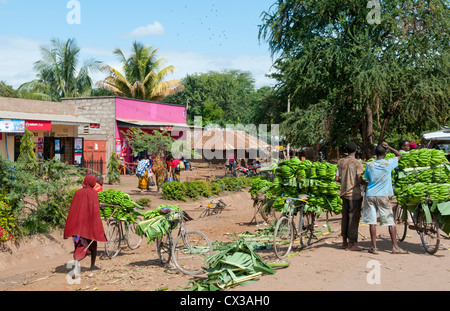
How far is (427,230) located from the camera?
798 centimetres

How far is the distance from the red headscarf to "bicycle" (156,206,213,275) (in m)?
1.10

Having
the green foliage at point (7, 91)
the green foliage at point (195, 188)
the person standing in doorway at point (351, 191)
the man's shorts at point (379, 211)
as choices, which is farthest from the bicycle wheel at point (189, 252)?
the green foliage at point (7, 91)

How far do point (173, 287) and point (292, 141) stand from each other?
1804cm

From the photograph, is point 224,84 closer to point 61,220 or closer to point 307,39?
point 307,39

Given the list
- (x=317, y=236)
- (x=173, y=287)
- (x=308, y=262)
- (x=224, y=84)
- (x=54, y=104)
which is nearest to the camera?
(x=173, y=287)

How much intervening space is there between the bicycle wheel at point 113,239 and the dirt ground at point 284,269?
17cm

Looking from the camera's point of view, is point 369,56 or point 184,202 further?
point 369,56

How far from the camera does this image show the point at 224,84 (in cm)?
6044

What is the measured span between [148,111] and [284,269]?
99.7 feet

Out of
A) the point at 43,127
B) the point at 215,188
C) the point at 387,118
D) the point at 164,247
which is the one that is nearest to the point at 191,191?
the point at 215,188

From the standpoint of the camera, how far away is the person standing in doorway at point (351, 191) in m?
8.10

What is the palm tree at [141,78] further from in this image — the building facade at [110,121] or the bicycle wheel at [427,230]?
the bicycle wheel at [427,230]

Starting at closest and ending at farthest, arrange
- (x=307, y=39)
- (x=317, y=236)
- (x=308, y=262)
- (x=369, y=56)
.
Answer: (x=308, y=262)
(x=317, y=236)
(x=369, y=56)
(x=307, y=39)
